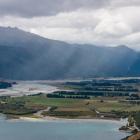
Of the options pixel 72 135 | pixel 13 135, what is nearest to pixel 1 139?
pixel 13 135

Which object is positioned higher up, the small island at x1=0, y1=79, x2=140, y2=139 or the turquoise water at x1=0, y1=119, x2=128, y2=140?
the small island at x1=0, y1=79, x2=140, y2=139

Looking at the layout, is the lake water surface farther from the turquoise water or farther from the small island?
the small island

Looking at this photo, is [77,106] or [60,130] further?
[77,106]

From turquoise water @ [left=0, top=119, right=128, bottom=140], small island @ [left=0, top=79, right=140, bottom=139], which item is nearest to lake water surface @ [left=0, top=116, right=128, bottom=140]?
turquoise water @ [left=0, top=119, right=128, bottom=140]

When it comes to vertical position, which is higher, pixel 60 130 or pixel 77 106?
pixel 77 106

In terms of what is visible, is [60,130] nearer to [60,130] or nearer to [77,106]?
[60,130]

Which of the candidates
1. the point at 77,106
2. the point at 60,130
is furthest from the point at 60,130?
the point at 77,106

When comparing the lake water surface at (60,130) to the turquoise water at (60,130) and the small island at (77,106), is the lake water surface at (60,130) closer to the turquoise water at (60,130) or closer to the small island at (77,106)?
the turquoise water at (60,130)

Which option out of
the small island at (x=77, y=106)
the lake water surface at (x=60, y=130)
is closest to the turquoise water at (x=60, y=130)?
the lake water surface at (x=60, y=130)
